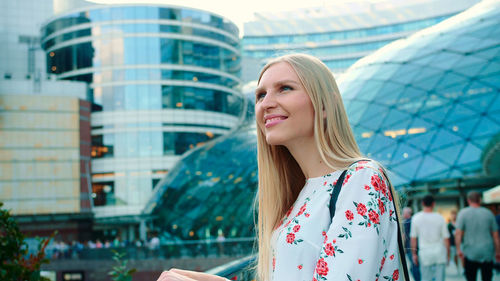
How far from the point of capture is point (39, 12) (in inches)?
2483

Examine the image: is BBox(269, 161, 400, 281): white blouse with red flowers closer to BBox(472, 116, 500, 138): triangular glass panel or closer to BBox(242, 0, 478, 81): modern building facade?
BBox(472, 116, 500, 138): triangular glass panel

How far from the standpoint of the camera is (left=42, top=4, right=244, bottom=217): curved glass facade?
1884 inches

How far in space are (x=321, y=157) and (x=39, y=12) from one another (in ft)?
228

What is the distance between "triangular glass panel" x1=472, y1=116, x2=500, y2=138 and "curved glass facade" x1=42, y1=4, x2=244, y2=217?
37.2 metres

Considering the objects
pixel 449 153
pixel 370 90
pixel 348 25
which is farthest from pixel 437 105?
pixel 348 25

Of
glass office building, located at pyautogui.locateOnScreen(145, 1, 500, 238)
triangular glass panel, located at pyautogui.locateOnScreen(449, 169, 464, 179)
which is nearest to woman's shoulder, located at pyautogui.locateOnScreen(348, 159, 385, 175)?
glass office building, located at pyautogui.locateOnScreen(145, 1, 500, 238)

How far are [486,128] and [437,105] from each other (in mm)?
1524

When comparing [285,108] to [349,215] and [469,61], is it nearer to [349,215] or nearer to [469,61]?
[349,215]

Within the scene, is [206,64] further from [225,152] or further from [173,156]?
[225,152]

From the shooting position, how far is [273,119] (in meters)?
1.69

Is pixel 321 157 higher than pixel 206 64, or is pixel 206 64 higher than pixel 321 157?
pixel 206 64

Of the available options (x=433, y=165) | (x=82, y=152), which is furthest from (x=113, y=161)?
(x=433, y=165)

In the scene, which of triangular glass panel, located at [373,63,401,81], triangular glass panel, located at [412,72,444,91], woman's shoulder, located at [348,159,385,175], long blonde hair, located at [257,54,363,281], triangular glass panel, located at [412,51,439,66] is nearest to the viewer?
woman's shoulder, located at [348,159,385,175]

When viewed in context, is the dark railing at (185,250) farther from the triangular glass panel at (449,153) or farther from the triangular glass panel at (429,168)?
the triangular glass panel at (449,153)
